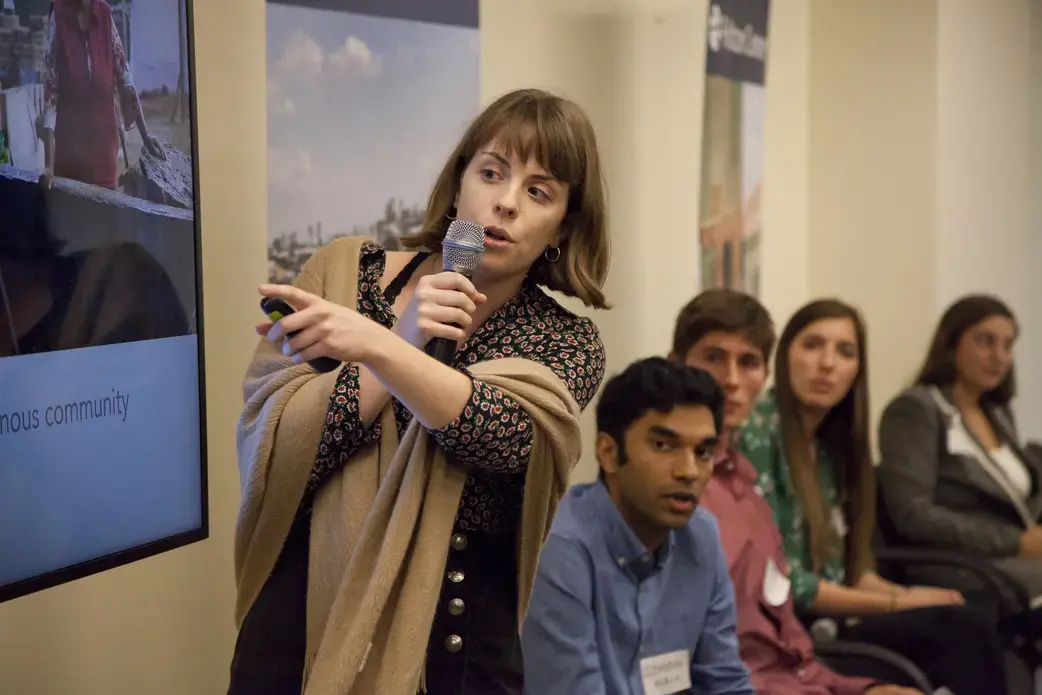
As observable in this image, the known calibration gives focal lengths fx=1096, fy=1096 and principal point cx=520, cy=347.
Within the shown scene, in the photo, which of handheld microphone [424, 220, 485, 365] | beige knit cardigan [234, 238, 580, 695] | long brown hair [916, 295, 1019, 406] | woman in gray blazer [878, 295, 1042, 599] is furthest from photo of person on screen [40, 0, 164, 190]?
long brown hair [916, 295, 1019, 406]

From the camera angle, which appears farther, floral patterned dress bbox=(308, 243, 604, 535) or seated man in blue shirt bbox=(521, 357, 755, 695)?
seated man in blue shirt bbox=(521, 357, 755, 695)

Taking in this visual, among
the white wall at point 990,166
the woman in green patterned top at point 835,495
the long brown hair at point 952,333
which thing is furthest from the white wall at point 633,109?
the white wall at point 990,166

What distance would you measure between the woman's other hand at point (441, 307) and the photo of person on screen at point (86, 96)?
0.47 m

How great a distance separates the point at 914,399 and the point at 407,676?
2.86 m

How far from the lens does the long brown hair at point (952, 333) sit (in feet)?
12.5

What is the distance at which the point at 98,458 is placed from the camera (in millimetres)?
1424

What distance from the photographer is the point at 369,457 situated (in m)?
1.31

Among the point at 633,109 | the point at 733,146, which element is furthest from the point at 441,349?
the point at 733,146

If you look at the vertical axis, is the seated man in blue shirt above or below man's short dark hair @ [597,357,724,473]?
below

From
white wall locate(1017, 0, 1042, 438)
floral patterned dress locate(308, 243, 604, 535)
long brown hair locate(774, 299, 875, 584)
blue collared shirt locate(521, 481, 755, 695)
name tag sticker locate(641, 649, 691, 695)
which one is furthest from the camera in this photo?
white wall locate(1017, 0, 1042, 438)

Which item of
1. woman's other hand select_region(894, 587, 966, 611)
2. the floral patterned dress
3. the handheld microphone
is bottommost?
woman's other hand select_region(894, 587, 966, 611)

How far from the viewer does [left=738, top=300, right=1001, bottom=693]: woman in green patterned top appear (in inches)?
116

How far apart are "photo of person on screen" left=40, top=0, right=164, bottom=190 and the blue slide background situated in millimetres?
234

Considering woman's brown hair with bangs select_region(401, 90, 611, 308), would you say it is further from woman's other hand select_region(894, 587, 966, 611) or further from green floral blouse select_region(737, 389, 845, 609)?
woman's other hand select_region(894, 587, 966, 611)
